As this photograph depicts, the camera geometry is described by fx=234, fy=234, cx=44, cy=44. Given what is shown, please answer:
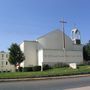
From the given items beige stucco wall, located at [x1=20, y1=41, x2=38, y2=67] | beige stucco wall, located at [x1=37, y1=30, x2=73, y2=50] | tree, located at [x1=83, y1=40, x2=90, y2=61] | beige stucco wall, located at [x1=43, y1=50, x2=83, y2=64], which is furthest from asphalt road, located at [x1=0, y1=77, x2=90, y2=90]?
tree, located at [x1=83, y1=40, x2=90, y2=61]

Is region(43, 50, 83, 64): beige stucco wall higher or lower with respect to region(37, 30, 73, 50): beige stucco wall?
lower

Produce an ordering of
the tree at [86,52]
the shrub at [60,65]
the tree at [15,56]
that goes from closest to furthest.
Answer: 1. the shrub at [60,65]
2. the tree at [15,56]
3. the tree at [86,52]

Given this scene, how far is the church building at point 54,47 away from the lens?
5994 centimetres

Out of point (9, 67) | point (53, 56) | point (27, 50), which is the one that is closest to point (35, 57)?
point (27, 50)

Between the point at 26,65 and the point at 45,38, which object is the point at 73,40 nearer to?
the point at 45,38

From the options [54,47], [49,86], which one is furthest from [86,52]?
[49,86]

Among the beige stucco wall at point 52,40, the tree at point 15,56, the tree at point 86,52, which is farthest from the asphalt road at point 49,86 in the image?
the tree at point 86,52

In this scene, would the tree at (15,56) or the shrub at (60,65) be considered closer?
the shrub at (60,65)

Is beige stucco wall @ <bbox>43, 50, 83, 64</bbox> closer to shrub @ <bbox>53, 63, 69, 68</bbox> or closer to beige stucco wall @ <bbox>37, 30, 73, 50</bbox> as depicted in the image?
shrub @ <bbox>53, 63, 69, 68</bbox>

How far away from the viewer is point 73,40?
69.6m

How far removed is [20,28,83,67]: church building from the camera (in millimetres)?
59938

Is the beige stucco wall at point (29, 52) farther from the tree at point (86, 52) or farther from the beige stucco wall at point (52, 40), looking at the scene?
the tree at point (86, 52)

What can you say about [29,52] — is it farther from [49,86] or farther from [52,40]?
[49,86]

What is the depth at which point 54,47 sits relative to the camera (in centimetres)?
6625
